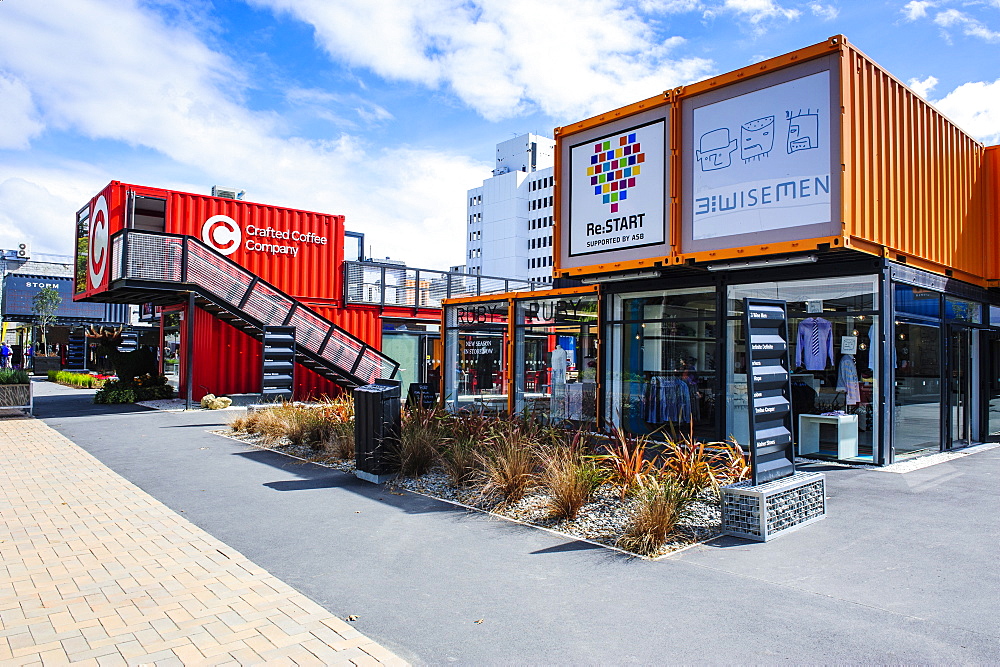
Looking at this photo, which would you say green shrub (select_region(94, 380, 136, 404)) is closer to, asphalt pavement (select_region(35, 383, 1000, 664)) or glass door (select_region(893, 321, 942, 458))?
asphalt pavement (select_region(35, 383, 1000, 664))

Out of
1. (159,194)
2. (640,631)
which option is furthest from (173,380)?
(640,631)

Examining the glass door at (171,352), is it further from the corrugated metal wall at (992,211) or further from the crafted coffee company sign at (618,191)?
the corrugated metal wall at (992,211)

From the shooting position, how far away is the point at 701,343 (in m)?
11.0

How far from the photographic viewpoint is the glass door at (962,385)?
12.0m

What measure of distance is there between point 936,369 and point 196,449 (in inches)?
478

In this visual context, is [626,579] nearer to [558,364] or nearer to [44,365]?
[558,364]

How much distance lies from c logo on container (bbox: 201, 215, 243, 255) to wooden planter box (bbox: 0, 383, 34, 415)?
6.46m

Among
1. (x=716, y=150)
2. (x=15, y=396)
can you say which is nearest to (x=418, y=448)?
(x=716, y=150)

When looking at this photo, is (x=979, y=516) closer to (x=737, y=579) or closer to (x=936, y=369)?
(x=737, y=579)

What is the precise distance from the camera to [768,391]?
259 inches

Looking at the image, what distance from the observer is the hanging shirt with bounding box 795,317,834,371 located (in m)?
10.8

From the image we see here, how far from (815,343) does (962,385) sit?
3753 millimetres

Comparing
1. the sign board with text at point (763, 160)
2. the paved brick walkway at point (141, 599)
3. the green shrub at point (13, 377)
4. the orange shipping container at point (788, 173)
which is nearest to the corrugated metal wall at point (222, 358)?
the green shrub at point (13, 377)

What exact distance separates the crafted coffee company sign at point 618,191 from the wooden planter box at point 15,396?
12996 millimetres
